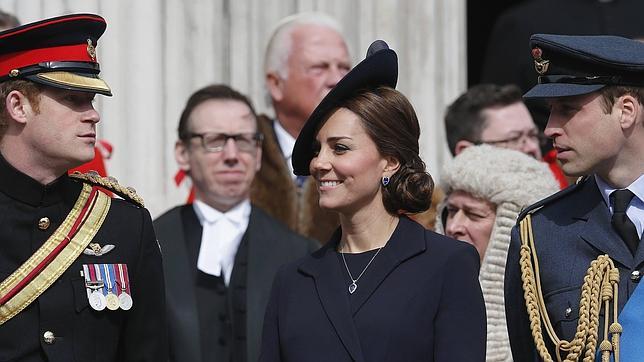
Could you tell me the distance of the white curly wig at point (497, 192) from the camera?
210 inches

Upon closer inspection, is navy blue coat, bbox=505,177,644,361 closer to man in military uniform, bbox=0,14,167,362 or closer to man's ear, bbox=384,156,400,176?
man's ear, bbox=384,156,400,176

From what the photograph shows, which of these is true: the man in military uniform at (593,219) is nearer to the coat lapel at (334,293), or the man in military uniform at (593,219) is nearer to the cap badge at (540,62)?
the cap badge at (540,62)

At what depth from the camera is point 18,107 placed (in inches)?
179

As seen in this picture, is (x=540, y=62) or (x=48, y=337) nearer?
(x=48, y=337)

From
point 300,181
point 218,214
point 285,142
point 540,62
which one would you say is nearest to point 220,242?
point 218,214

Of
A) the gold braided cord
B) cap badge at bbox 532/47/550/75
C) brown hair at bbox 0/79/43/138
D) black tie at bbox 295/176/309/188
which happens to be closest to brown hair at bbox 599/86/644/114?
cap badge at bbox 532/47/550/75

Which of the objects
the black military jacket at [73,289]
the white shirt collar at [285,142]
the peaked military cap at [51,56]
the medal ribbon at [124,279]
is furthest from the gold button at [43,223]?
the white shirt collar at [285,142]

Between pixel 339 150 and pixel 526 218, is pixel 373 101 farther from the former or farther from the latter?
pixel 526 218

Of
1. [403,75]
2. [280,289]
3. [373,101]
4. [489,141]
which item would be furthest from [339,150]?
[403,75]

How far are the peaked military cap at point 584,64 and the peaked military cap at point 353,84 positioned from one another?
0.44 m

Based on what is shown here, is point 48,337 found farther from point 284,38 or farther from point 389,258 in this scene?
point 284,38

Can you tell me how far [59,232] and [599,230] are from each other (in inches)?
64.2

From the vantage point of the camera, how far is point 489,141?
21.4 ft

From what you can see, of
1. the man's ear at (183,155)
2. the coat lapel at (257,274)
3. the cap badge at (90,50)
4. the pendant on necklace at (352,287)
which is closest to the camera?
the pendant on necklace at (352,287)
